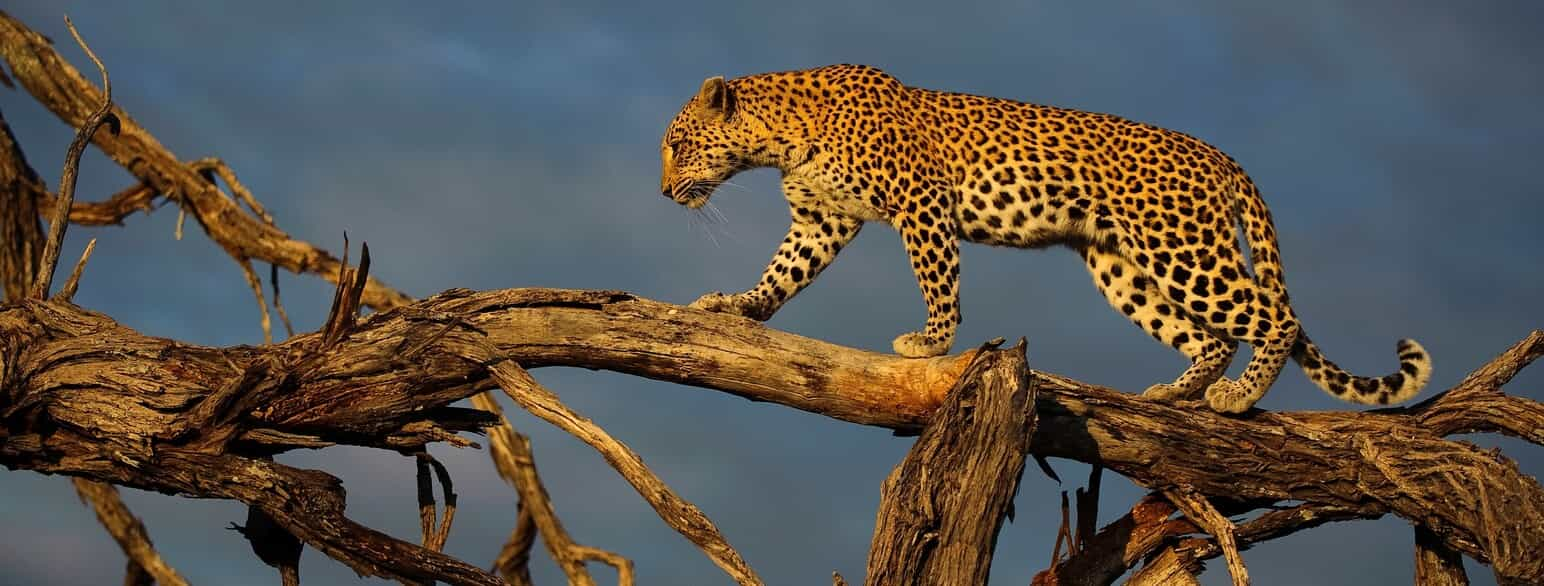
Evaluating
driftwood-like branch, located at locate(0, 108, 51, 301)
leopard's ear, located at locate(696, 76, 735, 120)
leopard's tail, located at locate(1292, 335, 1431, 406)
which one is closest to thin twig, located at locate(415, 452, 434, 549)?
leopard's ear, located at locate(696, 76, 735, 120)

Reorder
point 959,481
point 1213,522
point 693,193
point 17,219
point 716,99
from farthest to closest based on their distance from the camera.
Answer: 1. point 17,219
2. point 693,193
3. point 716,99
4. point 1213,522
5. point 959,481

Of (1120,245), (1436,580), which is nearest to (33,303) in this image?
(1120,245)

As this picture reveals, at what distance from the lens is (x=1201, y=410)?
759 centimetres

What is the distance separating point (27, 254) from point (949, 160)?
778 centimetres

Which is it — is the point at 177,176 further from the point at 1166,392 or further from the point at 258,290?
the point at 1166,392

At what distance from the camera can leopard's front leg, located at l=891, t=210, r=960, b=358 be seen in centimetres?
732

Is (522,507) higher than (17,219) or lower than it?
lower

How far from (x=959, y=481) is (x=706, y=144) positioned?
3.05 meters

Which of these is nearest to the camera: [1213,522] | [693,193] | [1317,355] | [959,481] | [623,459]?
[959,481]

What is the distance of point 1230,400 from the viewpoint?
761 centimetres

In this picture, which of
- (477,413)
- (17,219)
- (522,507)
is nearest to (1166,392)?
(477,413)

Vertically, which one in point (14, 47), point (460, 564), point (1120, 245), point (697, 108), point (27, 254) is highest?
point (14, 47)

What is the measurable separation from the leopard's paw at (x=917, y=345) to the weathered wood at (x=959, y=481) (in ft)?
3.31

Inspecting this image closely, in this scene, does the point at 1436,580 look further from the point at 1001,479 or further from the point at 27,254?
the point at 27,254
